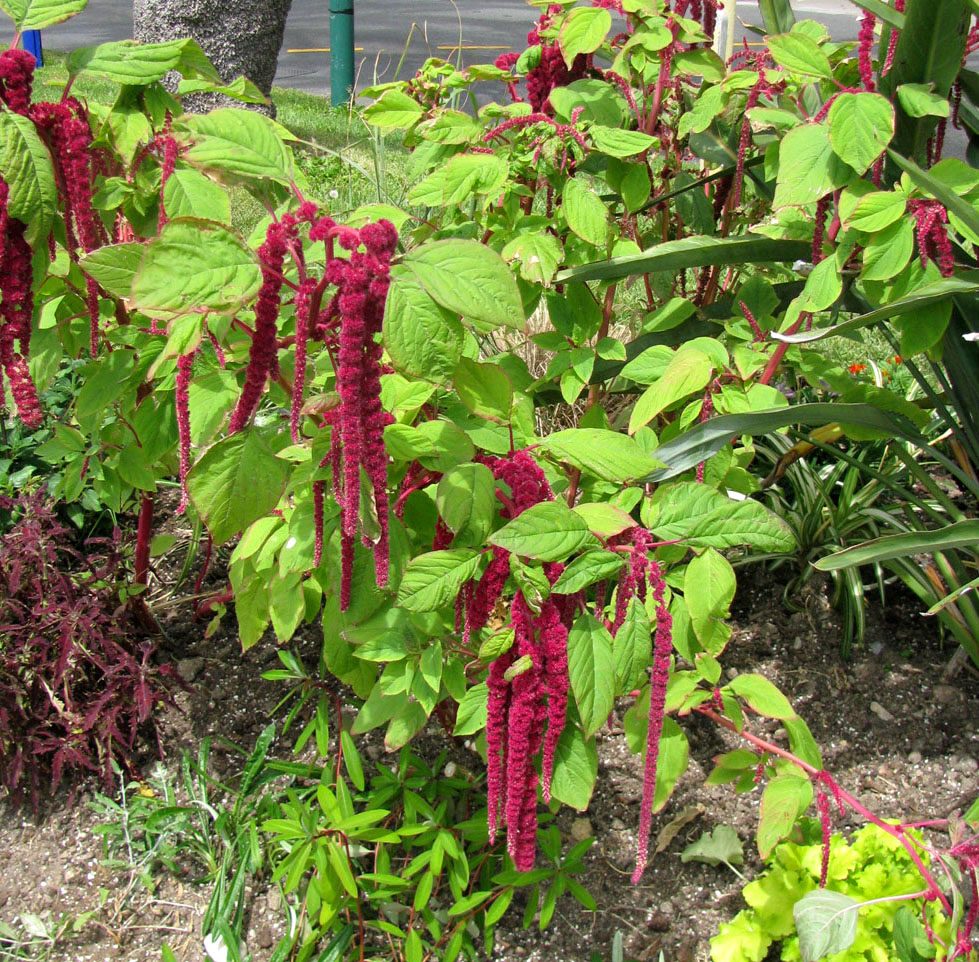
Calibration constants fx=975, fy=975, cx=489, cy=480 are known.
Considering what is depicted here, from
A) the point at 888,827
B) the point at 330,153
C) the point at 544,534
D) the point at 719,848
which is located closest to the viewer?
the point at 544,534

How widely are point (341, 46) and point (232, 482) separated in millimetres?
6230

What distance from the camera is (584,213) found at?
58.2 inches

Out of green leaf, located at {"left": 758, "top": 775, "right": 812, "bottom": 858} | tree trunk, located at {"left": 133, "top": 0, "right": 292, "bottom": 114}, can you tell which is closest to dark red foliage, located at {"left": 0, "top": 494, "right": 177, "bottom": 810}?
green leaf, located at {"left": 758, "top": 775, "right": 812, "bottom": 858}

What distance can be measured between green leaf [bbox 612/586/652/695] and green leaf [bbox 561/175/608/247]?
1.92 feet

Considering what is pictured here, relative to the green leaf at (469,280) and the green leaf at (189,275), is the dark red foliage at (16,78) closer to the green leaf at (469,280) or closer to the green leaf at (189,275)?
the green leaf at (189,275)

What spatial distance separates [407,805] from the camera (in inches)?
60.7

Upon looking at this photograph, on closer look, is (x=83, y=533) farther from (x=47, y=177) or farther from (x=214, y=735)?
(x=47, y=177)

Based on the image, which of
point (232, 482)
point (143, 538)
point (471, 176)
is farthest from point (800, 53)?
point (143, 538)

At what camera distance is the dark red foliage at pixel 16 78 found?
118cm

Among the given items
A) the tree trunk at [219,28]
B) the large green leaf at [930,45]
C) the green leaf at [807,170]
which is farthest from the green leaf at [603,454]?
the tree trunk at [219,28]

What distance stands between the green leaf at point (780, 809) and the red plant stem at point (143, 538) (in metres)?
1.18

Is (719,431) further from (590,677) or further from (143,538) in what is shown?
(143,538)

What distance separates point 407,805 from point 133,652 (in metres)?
0.72

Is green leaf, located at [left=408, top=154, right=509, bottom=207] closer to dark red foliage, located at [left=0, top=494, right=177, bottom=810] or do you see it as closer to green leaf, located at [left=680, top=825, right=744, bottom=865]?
dark red foliage, located at [left=0, top=494, right=177, bottom=810]
